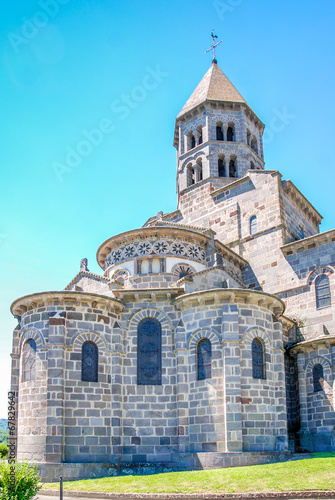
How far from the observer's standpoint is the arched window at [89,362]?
22.5 m

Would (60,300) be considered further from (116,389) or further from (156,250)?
(156,250)

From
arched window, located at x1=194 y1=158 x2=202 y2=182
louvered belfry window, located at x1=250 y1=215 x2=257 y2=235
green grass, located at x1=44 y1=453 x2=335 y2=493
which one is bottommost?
green grass, located at x1=44 y1=453 x2=335 y2=493

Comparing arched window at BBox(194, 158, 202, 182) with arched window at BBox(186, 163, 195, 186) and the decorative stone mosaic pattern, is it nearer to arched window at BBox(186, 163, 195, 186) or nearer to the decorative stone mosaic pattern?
arched window at BBox(186, 163, 195, 186)

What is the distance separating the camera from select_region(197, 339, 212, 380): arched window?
22.3 meters

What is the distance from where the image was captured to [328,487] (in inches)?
612

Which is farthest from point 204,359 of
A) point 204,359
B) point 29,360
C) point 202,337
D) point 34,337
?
point 29,360

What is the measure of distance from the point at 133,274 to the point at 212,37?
28277 mm

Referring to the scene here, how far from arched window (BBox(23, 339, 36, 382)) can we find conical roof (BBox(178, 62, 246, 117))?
2397cm

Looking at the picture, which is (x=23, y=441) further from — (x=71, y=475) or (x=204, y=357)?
(x=204, y=357)

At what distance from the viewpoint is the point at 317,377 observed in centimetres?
2620

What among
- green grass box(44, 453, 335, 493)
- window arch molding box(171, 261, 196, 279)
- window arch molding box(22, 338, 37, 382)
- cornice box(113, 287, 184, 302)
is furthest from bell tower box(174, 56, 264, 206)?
green grass box(44, 453, 335, 493)

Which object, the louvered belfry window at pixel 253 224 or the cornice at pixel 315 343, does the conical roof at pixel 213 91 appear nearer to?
the louvered belfry window at pixel 253 224

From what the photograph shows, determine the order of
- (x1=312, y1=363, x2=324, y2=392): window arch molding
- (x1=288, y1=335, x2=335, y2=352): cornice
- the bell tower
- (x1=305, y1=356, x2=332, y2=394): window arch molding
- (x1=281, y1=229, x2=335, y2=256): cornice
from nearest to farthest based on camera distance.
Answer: (x1=305, y1=356, x2=332, y2=394): window arch molding → (x1=288, y1=335, x2=335, y2=352): cornice → (x1=312, y1=363, x2=324, y2=392): window arch molding → (x1=281, y1=229, x2=335, y2=256): cornice → the bell tower

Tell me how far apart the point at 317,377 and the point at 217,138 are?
1987 cm
